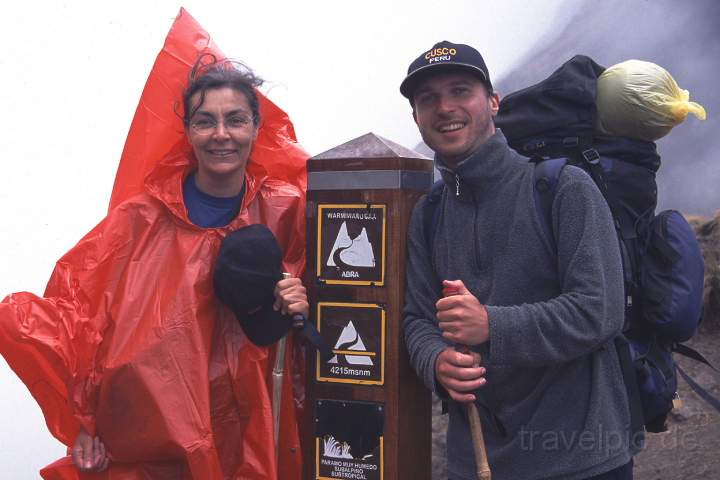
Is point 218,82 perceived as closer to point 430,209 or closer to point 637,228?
point 430,209

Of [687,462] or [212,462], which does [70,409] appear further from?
[687,462]

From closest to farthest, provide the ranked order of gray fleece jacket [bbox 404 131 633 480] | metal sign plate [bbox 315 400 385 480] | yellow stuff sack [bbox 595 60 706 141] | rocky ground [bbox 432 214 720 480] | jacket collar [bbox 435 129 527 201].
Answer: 1. gray fleece jacket [bbox 404 131 633 480]
2. jacket collar [bbox 435 129 527 201]
3. yellow stuff sack [bbox 595 60 706 141]
4. metal sign plate [bbox 315 400 385 480]
5. rocky ground [bbox 432 214 720 480]

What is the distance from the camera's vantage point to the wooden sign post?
2006mm

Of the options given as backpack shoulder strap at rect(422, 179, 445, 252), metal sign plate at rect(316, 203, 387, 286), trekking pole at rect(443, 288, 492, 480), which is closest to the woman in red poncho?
metal sign plate at rect(316, 203, 387, 286)

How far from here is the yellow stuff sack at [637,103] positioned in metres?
1.93

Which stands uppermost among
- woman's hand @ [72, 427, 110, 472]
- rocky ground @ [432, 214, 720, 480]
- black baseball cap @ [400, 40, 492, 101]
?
black baseball cap @ [400, 40, 492, 101]

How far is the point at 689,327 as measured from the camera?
185 cm

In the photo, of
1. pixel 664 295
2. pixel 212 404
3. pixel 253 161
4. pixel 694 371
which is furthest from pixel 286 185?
pixel 694 371

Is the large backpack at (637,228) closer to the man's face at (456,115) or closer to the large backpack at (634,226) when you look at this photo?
the large backpack at (634,226)

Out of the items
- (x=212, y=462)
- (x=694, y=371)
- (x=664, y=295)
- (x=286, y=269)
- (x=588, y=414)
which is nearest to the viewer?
(x=588, y=414)

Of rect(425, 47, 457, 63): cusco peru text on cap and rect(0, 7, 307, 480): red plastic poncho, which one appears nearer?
rect(425, 47, 457, 63): cusco peru text on cap

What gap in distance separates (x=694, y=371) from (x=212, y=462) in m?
3.02

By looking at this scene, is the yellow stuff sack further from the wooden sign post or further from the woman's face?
the woman's face

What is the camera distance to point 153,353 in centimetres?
200
